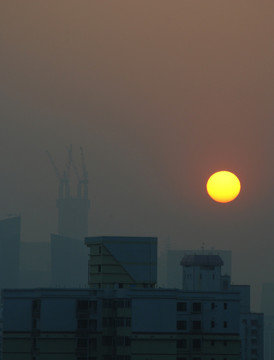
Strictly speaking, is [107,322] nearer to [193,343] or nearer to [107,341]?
[107,341]

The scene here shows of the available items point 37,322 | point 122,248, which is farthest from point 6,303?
point 122,248

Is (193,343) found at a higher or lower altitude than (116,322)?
lower

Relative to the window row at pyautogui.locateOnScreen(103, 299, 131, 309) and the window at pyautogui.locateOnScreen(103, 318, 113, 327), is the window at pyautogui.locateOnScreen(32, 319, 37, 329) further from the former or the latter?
the window row at pyautogui.locateOnScreen(103, 299, 131, 309)

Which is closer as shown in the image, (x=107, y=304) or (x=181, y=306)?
(x=107, y=304)

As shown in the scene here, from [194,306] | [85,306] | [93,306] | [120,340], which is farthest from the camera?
[194,306]

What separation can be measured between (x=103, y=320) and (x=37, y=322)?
843cm

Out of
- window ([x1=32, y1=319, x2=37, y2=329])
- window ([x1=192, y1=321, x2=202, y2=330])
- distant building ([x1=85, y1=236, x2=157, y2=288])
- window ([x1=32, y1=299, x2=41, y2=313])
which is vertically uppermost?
distant building ([x1=85, y1=236, x2=157, y2=288])

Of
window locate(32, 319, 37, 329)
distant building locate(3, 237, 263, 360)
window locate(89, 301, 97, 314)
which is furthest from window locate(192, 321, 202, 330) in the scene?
window locate(32, 319, 37, 329)

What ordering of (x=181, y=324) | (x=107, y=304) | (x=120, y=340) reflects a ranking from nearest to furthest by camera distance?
(x=120, y=340)
(x=107, y=304)
(x=181, y=324)

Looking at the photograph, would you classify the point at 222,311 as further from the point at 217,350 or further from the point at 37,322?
the point at 37,322

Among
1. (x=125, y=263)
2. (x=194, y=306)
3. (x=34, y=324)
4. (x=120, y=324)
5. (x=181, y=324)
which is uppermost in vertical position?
(x=125, y=263)

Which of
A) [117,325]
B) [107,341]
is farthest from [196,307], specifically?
[107,341]

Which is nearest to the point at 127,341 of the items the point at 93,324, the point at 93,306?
the point at 93,324

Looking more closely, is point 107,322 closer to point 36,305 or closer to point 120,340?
point 120,340
